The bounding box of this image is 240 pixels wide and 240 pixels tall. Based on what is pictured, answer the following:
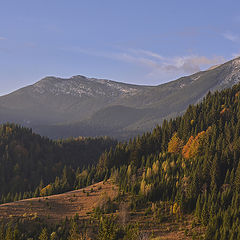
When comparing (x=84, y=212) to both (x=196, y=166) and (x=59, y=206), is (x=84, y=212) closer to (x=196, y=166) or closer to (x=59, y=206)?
(x=59, y=206)

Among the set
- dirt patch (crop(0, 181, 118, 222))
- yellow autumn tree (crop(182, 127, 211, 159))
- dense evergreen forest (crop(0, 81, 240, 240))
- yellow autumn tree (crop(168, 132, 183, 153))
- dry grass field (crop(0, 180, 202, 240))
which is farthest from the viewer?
yellow autumn tree (crop(168, 132, 183, 153))

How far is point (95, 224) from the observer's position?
89375 mm

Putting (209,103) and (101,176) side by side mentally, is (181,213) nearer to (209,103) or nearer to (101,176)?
(101,176)

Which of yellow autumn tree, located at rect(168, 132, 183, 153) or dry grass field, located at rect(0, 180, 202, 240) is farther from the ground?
yellow autumn tree, located at rect(168, 132, 183, 153)

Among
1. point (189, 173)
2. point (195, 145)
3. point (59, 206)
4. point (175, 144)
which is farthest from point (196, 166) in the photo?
point (59, 206)

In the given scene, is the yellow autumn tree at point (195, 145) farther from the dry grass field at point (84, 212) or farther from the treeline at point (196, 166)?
the dry grass field at point (84, 212)

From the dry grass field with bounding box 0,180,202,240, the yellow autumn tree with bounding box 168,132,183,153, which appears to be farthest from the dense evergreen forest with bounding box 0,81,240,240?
the dry grass field with bounding box 0,180,202,240

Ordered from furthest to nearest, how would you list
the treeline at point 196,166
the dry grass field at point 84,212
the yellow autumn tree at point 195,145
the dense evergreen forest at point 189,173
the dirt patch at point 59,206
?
the yellow autumn tree at point 195,145
the dirt patch at point 59,206
the treeline at point 196,166
the dry grass field at point 84,212
the dense evergreen forest at point 189,173

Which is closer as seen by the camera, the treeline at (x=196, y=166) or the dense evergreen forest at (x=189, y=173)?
the dense evergreen forest at (x=189, y=173)

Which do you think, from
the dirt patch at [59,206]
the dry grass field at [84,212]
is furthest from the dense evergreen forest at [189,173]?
the dirt patch at [59,206]

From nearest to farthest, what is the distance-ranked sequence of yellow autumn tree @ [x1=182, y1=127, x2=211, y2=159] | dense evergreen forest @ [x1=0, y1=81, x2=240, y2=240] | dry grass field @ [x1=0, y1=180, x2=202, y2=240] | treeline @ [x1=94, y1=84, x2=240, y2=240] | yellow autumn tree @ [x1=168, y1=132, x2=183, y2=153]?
dense evergreen forest @ [x1=0, y1=81, x2=240, y2=240]
dry grass field @ [x1=0, y1=180, x2=202, y2=240]
treeline @ [x1=94, y1=84, x2=240, y2=240]
yellow autumn tree @ [x1=182, y1=127, x2=211, y2=159]
yellow autumn tree @ [x1=168, y1=132, x2=183, y2=153]

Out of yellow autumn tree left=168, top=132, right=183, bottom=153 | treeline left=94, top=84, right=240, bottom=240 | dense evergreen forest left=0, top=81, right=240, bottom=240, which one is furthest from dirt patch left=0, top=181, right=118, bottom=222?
yellow autumn tree left=168, top=132, right=183, bottom=153

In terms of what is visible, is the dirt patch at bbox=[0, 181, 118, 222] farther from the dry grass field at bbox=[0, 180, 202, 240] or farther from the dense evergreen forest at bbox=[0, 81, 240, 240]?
the dense evergreen forest at bbox=[0, 81, 240, 240]

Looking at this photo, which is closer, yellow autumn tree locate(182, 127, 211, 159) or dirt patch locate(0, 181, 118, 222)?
dirt patch locate(0, 181, 118, 222)
